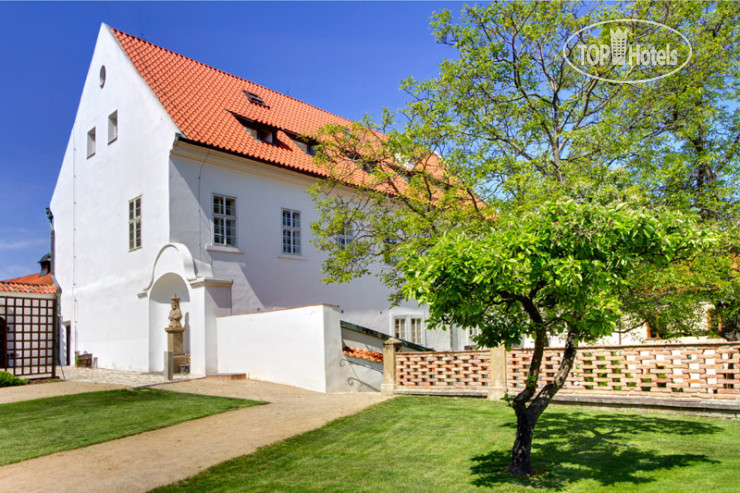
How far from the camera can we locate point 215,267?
712 inches

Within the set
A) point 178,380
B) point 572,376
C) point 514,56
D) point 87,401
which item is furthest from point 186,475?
point 514,56

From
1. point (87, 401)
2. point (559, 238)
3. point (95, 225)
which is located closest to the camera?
point (559, 238)

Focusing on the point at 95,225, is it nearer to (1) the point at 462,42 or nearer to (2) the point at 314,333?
(2) the point at 314,333

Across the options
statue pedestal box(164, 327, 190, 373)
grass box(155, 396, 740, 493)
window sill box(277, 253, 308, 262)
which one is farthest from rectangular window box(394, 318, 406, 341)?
grass box(155, 396, 740, 493)

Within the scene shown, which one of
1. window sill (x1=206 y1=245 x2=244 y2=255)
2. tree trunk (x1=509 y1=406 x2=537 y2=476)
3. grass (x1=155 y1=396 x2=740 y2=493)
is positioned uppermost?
window sill (x1=206 y1=245 x2=244 y2=255)

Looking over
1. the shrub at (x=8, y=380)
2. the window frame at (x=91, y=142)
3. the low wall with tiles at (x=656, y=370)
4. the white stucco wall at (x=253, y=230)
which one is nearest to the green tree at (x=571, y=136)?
the low wall with tiles at (x=656, y=370)

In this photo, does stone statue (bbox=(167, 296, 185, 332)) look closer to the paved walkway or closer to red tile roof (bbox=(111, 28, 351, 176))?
red tile roof (bbox=(111, 28, 351, 176))

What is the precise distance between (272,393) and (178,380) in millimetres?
3039

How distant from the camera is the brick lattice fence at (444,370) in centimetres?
1291

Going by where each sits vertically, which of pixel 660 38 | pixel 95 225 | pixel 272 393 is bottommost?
pixel 272 393

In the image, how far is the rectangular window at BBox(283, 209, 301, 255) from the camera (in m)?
20.5

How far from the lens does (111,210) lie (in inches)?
823

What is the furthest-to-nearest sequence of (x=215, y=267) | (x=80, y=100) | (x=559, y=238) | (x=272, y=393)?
(x=80, y=100)
(x=215, y=267)
(x=272, y=393)
(x=559, y=238)

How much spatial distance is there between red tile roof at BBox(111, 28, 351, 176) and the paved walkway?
9.10m
